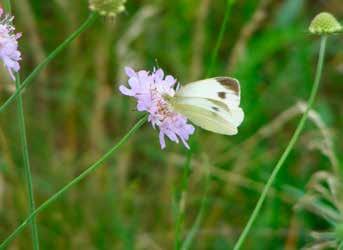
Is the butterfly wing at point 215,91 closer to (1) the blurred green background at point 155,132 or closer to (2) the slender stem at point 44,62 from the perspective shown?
(2) the slender stem at point 44,62

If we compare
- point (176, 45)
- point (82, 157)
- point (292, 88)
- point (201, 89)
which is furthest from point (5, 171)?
point (201, 89)

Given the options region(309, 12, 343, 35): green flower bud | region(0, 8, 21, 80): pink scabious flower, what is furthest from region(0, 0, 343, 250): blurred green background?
region(0, 8, 21, 80): pink scabious flower

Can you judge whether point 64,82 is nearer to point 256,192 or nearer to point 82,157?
point 82,157

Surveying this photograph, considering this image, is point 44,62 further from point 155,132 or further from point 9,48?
point 155,132

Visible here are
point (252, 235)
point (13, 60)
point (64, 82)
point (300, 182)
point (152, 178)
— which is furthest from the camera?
point (64, 82)

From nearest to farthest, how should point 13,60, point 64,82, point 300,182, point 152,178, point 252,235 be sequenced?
point 13,60 < point 252,235 < point 300,182 < point 152,178 < point 64,82

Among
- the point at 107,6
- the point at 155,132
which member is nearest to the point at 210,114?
the point at 107,6
